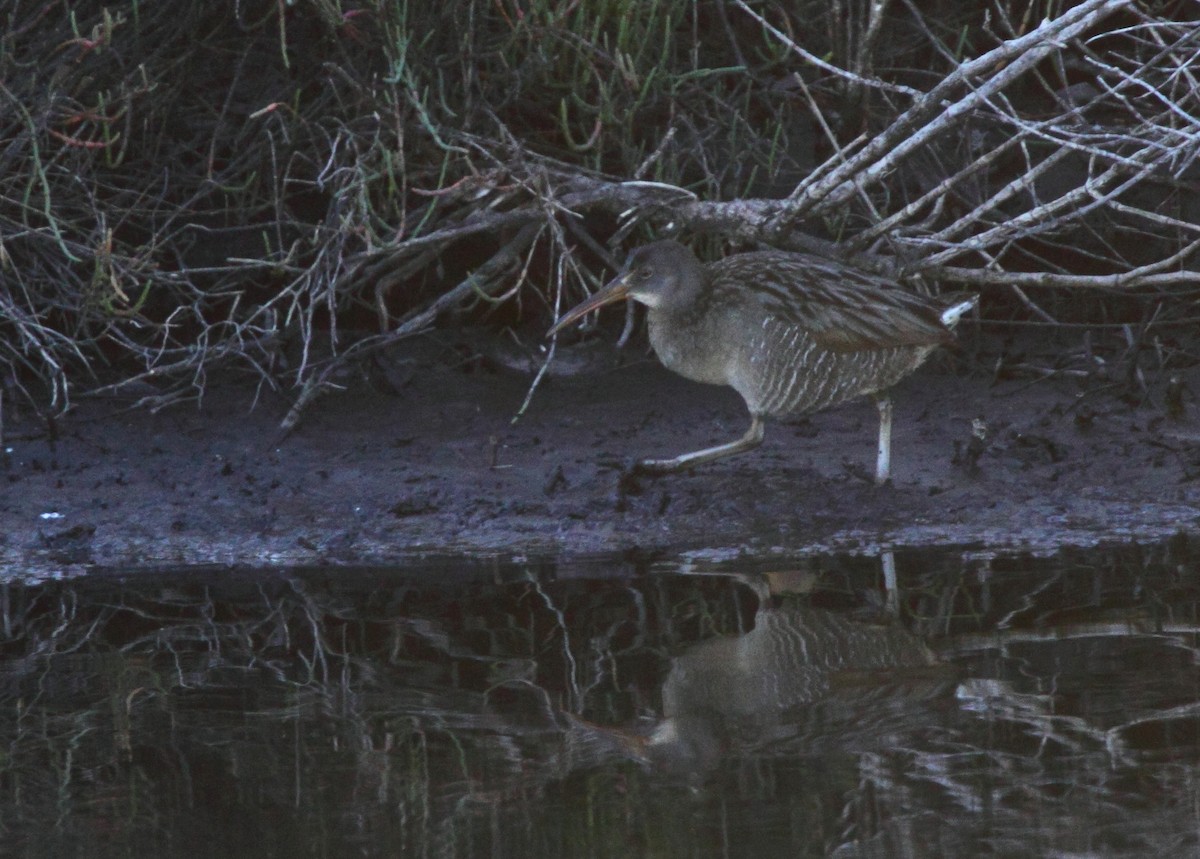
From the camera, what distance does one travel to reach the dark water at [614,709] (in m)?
3.02

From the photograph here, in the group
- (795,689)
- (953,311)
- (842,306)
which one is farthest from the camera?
(953,311)

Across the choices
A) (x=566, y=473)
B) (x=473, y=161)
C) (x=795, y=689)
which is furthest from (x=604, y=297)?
(x=795, y=689)

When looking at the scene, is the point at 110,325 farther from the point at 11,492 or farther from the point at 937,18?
the point at 937,18

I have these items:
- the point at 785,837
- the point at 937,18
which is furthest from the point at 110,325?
the point at 785,837

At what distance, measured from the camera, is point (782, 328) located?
545 cm

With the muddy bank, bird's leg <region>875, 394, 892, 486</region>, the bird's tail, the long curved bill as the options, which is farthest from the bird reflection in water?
the long curved bill

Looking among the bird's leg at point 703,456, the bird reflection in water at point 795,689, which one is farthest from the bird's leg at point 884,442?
the bird reflection in water at point 795,689

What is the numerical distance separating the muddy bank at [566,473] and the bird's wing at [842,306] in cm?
47

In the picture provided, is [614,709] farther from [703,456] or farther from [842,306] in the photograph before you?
[842,306]

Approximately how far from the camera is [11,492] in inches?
225

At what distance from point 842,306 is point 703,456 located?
65 cm

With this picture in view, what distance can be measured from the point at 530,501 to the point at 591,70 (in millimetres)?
1458

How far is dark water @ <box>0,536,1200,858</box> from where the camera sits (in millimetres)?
3020

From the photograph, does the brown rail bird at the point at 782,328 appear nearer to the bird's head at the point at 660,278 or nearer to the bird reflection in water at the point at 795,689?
the bird's head at the point at 660,278
